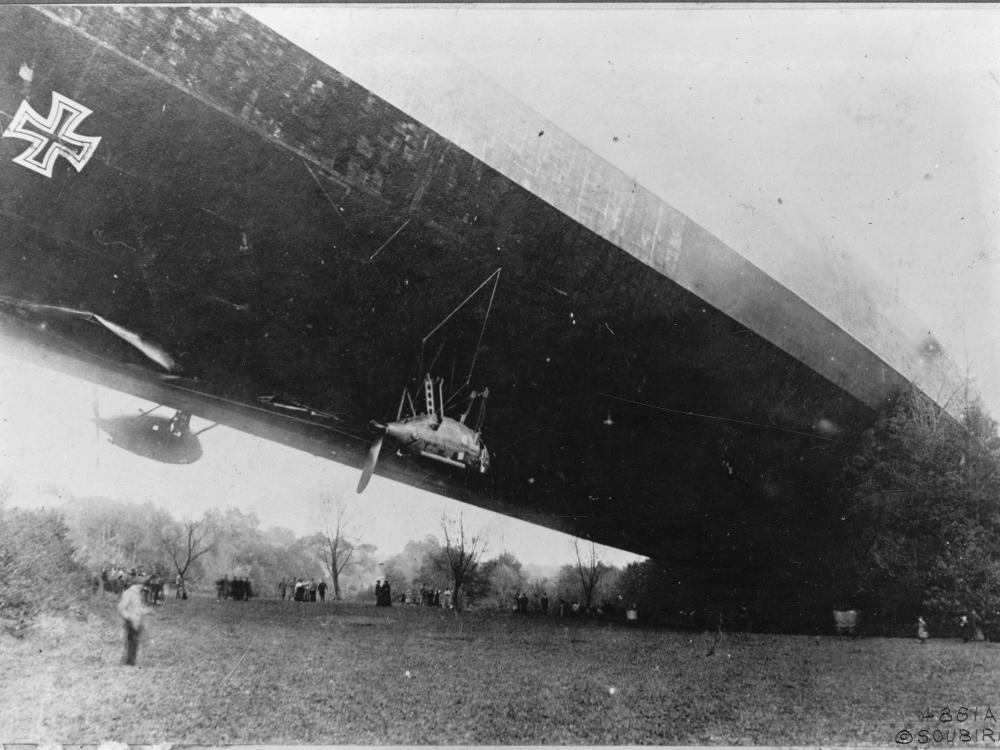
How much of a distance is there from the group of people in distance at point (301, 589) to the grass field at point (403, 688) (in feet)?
0.39

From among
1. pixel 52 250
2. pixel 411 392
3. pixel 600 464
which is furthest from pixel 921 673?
pixel 52 250

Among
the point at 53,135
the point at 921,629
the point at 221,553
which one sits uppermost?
the point at 53,135

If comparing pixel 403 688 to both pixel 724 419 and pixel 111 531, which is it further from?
pixel 724 419

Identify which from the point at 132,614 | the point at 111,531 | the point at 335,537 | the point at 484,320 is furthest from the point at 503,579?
the point at 111,531

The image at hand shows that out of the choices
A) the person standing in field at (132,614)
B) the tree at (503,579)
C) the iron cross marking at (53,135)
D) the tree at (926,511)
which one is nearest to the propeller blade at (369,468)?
the person standing in field at (132,614)

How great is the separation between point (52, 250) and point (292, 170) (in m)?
1.97

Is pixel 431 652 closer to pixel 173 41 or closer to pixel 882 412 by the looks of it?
pixel 173 41

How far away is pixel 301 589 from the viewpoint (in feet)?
21.7

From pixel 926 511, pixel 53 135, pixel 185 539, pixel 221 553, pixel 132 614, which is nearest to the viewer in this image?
pixel 53 135

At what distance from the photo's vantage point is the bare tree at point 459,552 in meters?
6.71

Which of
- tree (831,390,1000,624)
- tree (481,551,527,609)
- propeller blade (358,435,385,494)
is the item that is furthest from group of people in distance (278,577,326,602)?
tree (831,390,1000,624)

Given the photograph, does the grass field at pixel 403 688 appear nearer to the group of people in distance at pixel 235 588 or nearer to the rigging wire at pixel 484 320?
the group of people in distance at pixel 235 588

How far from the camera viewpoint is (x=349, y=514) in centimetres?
602

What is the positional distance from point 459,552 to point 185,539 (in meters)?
2.75
